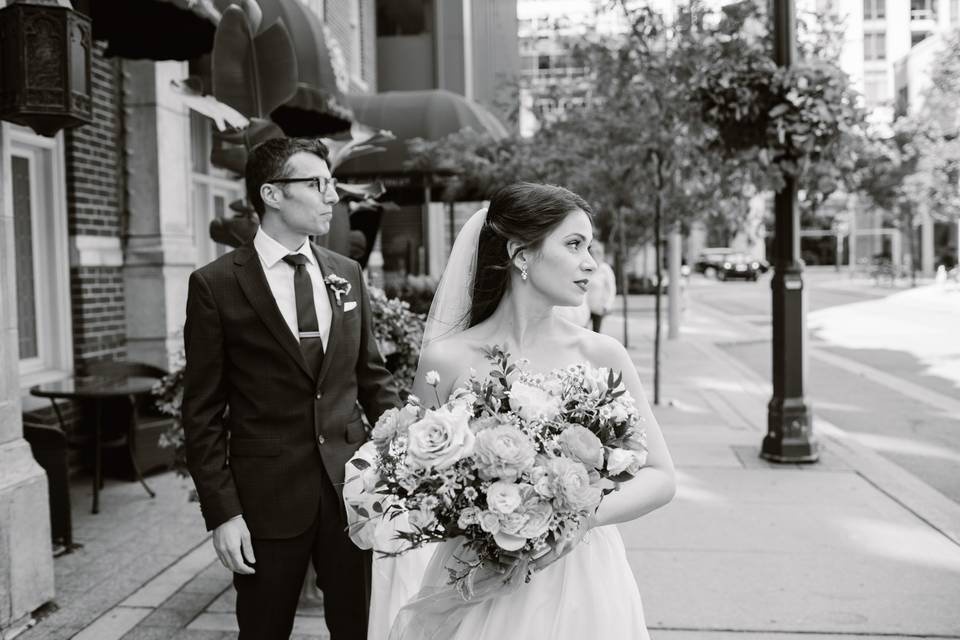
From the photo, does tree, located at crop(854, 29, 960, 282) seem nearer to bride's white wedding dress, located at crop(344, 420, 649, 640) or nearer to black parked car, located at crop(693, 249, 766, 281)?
black parked car, located at crop(693, 249, 766, 281)

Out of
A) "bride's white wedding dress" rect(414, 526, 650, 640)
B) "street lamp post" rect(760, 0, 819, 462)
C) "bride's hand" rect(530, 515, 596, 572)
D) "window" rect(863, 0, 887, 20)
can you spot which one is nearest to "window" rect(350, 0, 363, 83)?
"street lamp post" rect(760, 0, 819, 462)

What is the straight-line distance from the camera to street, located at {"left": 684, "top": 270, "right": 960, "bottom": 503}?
30.5 ft

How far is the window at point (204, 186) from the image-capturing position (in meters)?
10.1

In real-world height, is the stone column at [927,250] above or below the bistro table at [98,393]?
above

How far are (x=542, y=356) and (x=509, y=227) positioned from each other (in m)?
0.39

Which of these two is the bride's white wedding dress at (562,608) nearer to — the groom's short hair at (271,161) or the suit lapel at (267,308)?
the suit lapel at (267,308)

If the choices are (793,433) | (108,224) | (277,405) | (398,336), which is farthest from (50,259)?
(793,433)

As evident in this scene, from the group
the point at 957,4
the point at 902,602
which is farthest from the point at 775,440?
the point at 957,4

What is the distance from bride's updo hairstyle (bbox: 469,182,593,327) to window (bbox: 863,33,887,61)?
78869 mm

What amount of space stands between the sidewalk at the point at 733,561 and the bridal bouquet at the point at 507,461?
2640 mm

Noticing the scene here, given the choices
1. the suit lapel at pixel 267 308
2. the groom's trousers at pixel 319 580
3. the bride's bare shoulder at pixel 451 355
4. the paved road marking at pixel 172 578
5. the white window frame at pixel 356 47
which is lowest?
the paved road marking at pixel 172 578

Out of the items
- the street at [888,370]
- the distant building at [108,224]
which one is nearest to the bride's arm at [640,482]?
the distant building at [108,224]

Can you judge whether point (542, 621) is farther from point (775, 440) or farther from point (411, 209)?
point (411, 209)

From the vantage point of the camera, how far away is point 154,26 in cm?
607
